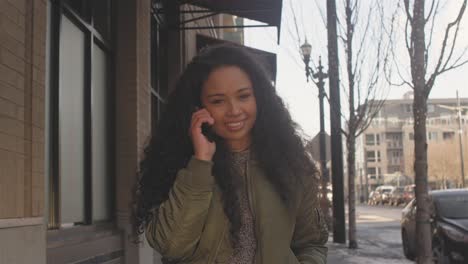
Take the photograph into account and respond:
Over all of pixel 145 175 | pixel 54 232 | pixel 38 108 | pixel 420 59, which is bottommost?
pixel 54 232

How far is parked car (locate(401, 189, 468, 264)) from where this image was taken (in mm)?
9266


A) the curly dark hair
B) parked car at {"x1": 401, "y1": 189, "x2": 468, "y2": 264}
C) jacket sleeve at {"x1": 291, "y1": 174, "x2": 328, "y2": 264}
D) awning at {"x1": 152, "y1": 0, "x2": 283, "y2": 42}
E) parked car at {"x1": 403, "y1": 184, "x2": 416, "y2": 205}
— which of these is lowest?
parked car at {"x1": 403, "y1": 184, "x2": 416, "y2": 205}

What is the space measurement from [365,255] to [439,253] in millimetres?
2750

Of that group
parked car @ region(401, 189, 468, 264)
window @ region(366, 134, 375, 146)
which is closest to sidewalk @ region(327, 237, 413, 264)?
parked car @ region(401, 189, 468, 264)

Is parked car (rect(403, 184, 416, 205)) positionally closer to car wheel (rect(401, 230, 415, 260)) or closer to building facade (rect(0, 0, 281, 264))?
car wheel (rect(401, 230, 415, 260))

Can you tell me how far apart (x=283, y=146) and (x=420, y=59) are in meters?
4.99

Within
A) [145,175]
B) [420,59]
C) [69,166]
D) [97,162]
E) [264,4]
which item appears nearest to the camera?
[145,175]

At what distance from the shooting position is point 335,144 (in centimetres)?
1504

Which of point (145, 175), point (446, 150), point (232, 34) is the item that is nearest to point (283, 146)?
point (145, 175)

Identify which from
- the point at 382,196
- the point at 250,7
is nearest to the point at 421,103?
the point at 250,7

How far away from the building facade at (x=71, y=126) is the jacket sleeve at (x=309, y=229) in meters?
0.60

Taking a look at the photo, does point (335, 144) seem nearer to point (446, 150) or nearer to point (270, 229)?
point (270, 229)

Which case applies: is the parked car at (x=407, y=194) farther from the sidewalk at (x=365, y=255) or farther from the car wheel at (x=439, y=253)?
the car wheel at (x=439, y=253)

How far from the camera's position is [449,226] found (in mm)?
9758
